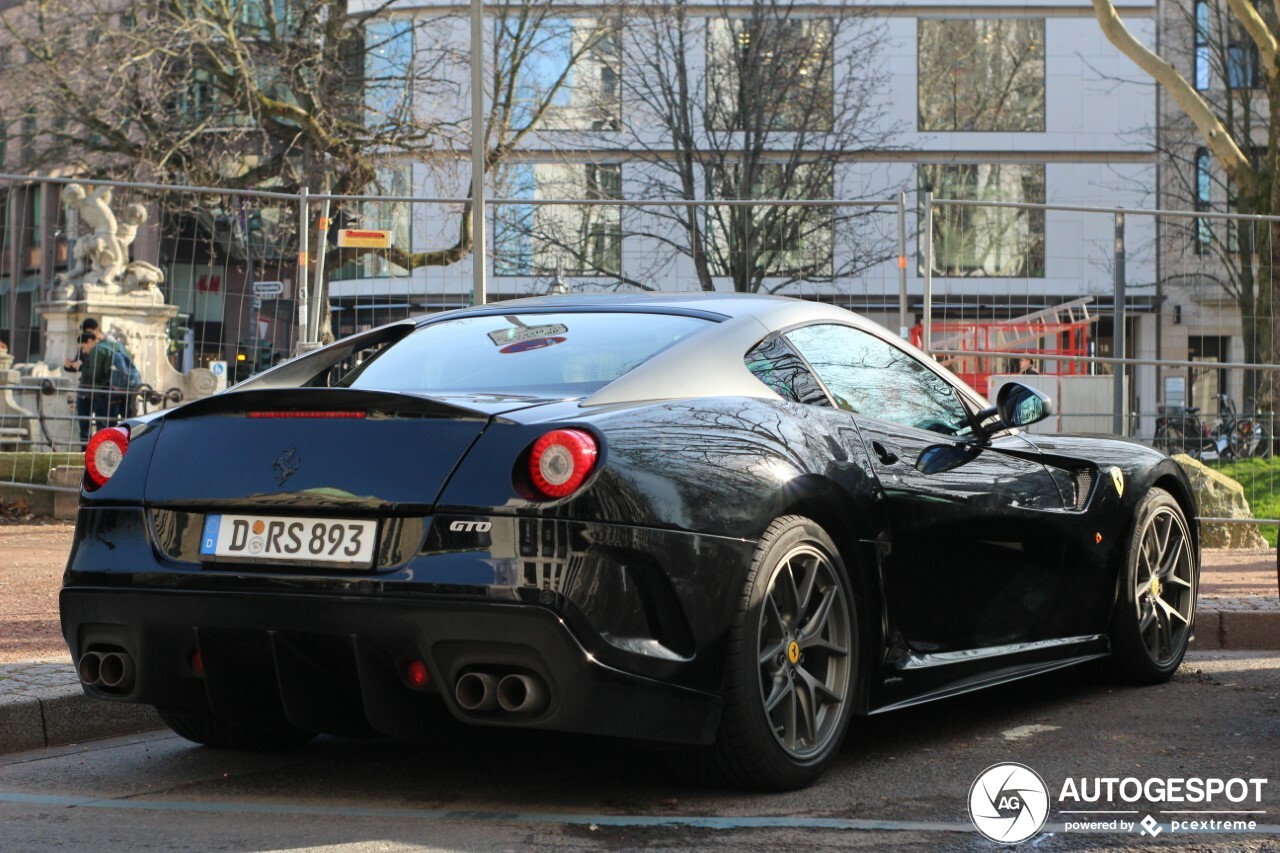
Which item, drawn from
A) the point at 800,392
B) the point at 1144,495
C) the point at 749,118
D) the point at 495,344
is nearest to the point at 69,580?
the point at 495,344

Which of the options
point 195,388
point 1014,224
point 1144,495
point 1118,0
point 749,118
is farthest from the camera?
point 1118,0

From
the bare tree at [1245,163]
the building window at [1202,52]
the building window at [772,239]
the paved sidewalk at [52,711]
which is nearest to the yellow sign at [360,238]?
the building window at [772,239]

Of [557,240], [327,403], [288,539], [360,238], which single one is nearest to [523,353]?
[327,403]

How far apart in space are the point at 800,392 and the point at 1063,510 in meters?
1.38

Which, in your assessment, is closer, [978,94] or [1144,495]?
[1144,495]

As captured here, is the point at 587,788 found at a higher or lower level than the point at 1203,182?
lower

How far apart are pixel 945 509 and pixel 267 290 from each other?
8706 millimetres

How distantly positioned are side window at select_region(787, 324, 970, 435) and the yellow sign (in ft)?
22.2

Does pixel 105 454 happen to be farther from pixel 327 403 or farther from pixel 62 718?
pixel 62 718

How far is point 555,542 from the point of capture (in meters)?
3.83

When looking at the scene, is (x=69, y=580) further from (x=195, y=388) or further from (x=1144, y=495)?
(x=195, y=388)

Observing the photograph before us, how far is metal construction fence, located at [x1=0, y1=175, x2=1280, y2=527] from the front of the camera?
1100cm

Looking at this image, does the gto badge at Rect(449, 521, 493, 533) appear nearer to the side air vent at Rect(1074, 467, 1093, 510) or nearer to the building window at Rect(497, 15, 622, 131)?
the side air vent at Rect(1074, 467, 1093, 510)

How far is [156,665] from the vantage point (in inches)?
166
